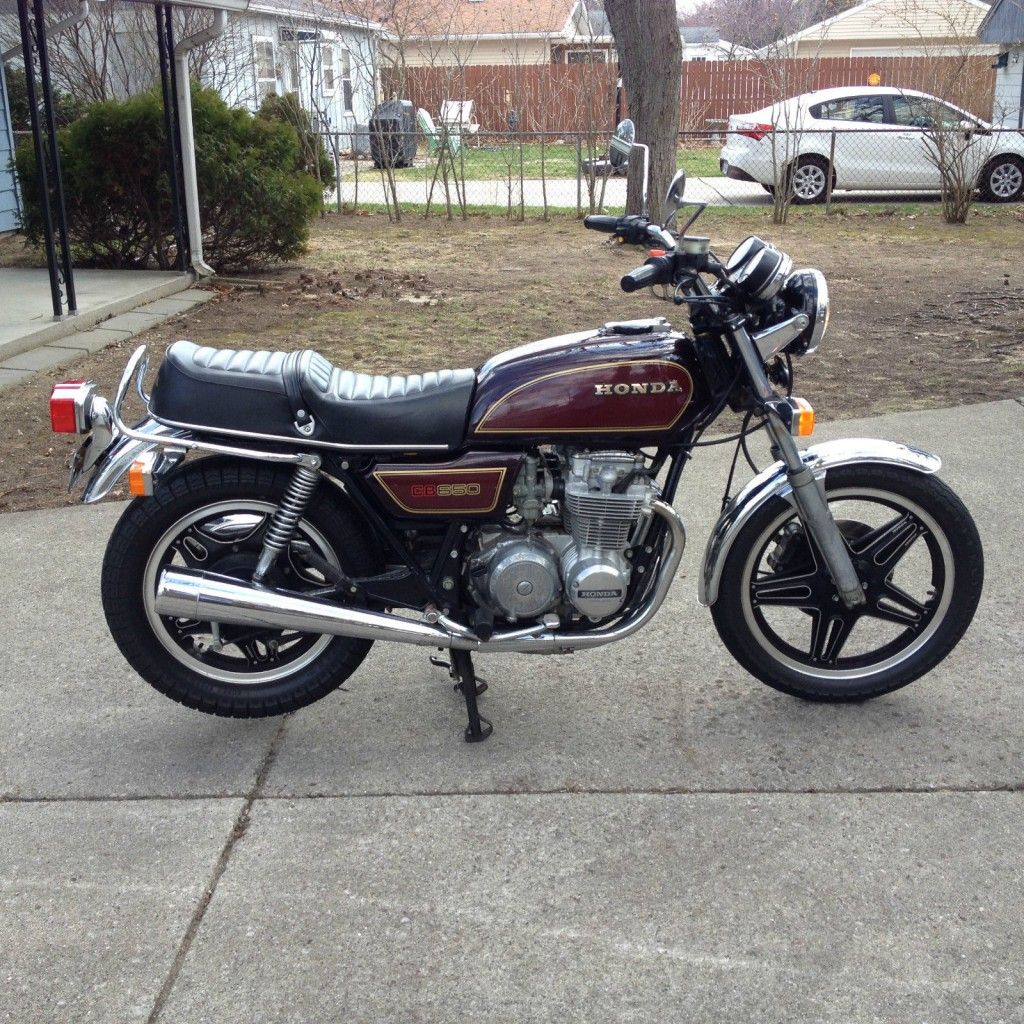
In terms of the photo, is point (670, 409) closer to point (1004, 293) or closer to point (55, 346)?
point (55, 346)

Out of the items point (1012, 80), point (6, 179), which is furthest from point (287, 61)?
point (1012, 80)

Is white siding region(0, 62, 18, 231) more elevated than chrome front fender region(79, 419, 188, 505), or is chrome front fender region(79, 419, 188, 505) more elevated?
white siding region(0, 62, 18, 231)

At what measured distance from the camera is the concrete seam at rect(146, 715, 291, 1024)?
247cm

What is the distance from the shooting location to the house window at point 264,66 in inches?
961

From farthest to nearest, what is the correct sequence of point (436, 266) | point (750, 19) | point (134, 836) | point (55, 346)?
point (750, 19)
point (436, 266)
point (55, 346)
point (134, 836)

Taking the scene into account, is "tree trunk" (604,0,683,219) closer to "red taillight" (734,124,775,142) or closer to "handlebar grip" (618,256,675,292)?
"red taillight" (734,124,775,142)

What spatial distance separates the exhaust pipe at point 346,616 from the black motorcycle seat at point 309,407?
1.44ft

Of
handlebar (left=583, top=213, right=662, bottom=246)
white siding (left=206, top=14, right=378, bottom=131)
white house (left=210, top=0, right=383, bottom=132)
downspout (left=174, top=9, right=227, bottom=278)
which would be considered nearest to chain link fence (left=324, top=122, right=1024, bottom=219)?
white siding (left=206, top=14, right=378, bottom=131)

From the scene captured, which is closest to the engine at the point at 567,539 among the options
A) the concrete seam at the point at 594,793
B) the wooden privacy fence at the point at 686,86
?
the concrete seam at the point at 594,793

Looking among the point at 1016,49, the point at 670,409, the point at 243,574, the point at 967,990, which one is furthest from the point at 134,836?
the point at 1016,49

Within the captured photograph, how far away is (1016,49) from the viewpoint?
80.6ft

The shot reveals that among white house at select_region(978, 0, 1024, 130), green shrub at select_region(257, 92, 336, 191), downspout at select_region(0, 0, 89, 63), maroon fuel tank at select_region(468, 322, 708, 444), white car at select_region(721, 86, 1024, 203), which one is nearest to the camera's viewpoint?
maroon fuel tank at select_region(468, 322, 708, 444)

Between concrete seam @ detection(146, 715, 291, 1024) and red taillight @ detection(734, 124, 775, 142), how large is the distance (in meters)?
14.4

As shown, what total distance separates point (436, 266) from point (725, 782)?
9666 millimetres
